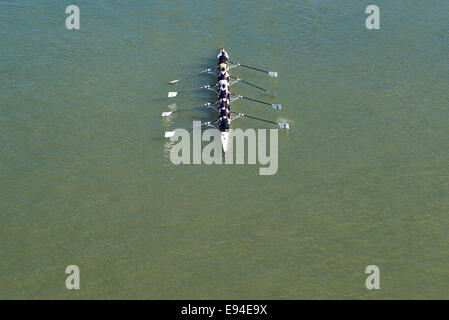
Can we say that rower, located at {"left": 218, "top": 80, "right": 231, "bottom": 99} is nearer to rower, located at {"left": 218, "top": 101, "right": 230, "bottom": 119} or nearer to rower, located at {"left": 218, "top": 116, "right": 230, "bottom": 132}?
rower, located at {"left": 218, "top": 101, "right": 230, "bottom": 119}

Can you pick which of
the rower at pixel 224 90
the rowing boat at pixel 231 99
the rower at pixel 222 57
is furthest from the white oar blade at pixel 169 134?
the rower at pixel 222 57

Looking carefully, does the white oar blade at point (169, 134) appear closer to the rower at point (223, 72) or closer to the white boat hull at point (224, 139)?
the white boat hull at point (224, 139)

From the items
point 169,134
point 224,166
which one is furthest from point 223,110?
point 224,166

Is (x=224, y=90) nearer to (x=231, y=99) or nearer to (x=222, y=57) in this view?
(x=231, y=99)

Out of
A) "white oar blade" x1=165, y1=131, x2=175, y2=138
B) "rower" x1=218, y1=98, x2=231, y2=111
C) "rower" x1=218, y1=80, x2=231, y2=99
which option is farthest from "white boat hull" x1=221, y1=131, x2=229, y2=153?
"rower" x1=218, y1=80, x2=231, y2=99

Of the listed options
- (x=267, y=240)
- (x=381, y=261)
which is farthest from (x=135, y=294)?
(x=381, y=261)

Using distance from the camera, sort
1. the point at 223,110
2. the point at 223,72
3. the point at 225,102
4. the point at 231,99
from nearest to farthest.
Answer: the point at 223,110, the point at 225,102, the point at 231,99, the point at 223,72
